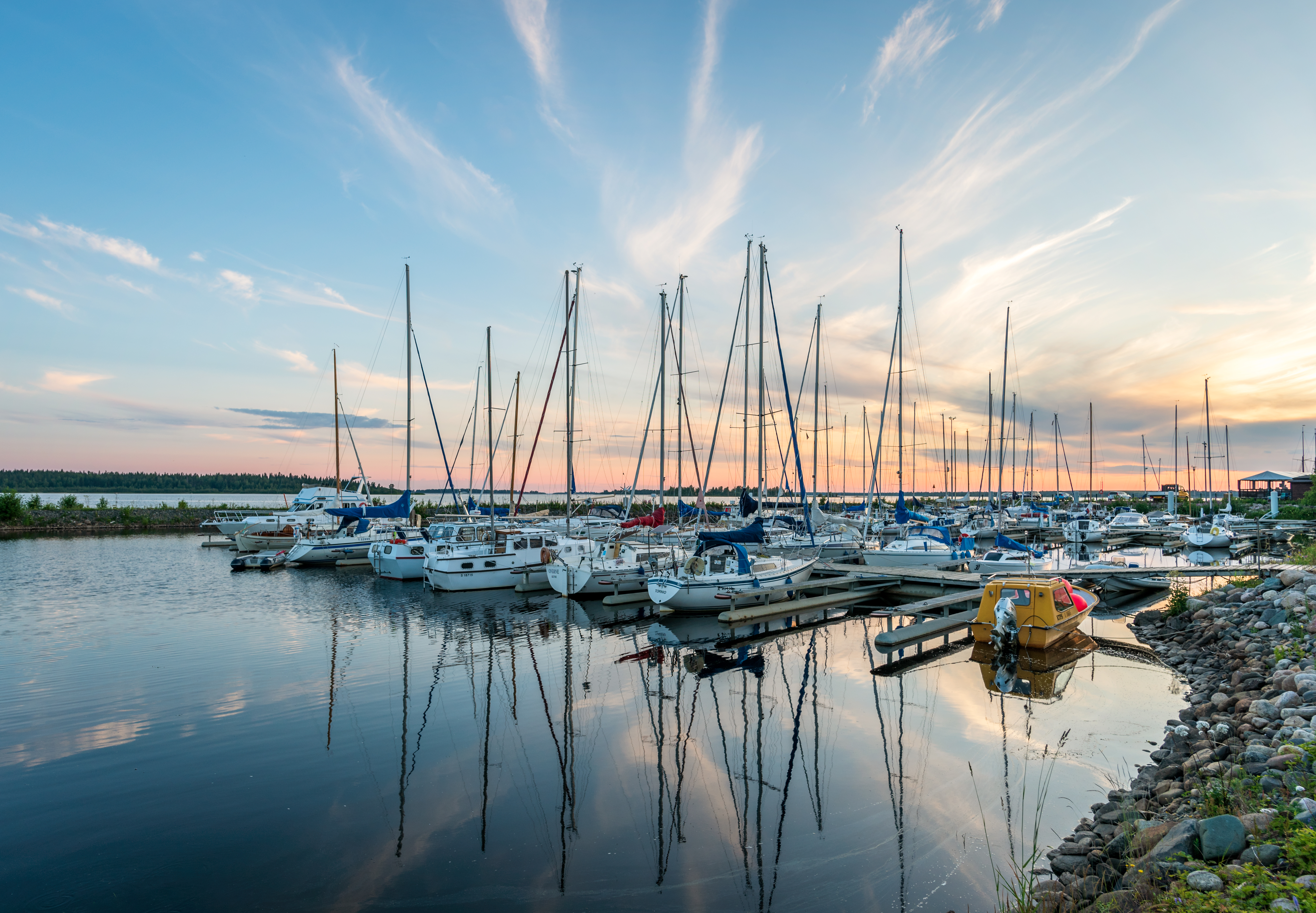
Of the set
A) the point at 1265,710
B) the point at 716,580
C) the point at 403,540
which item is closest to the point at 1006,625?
the point at 1265,710

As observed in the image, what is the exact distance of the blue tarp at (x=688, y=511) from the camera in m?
Answer: 35.8

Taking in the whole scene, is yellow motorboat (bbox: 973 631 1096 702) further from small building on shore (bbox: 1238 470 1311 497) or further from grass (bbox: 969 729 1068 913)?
small building on shore (bbox: 1238 470 1311 497)

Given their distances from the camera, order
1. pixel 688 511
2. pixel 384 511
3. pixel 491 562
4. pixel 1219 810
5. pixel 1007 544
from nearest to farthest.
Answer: pixel 1219 810 < pixel 491 562 < pixel 1007 544 < pixel 688 511 < pixel 384 511

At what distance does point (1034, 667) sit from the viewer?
1644 centimetres

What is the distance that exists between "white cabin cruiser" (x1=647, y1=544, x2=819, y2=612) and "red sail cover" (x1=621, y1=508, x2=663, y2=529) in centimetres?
735

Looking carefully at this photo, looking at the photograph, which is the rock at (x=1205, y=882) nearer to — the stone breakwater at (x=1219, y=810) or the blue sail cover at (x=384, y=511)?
the stone breakwater at (x=1219, y=810)

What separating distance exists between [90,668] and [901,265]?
39421 mm

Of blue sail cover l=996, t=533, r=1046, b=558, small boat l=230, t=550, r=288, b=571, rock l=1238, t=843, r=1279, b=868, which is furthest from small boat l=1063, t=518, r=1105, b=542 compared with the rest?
small boat l=230, t=550, r=288, b=571

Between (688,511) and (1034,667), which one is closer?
(1034,667)

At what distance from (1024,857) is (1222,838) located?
102 inches

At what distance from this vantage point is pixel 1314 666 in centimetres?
1078

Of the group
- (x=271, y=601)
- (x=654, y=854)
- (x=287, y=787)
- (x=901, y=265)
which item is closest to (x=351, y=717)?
(x=287, y=787)

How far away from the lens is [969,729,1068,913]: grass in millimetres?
6242

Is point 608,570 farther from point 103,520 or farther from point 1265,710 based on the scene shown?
point 103,520
